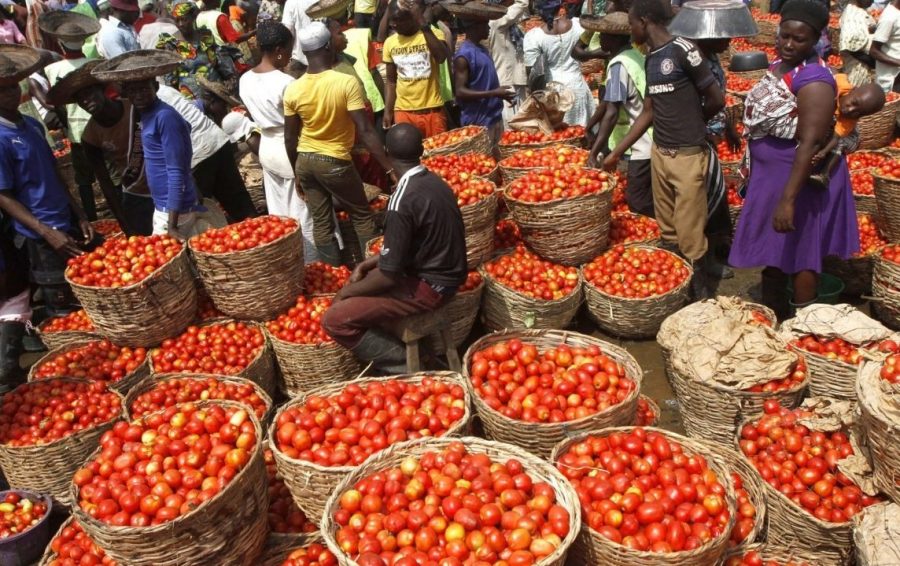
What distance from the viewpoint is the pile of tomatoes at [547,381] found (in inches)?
150

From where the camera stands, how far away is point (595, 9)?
13086 mm

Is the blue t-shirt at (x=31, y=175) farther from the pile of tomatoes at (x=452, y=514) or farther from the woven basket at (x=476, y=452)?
the pile of tomatoes at (x=452, y=514)

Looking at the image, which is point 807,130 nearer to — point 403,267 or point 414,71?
point 403,267

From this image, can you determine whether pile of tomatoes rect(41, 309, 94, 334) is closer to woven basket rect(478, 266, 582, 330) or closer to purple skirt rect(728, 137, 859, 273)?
woven basket rect(478, 266, 582, 330)

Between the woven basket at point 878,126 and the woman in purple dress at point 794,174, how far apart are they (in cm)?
393

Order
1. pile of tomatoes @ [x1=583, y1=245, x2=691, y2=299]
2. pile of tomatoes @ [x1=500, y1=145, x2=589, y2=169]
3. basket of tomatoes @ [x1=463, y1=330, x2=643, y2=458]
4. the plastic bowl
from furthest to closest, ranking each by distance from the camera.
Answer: pile of tomatoes @ [x1=500, y1=145, x2=589, y2=169] < pile of tomatoes @ [x1=583, y1=245, x2=691, y2=299] < the plastic bowl < basket of tomatoes @ [x1=463, y1=330, x2=643, y2=458]

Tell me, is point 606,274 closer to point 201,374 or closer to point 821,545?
point 821,545

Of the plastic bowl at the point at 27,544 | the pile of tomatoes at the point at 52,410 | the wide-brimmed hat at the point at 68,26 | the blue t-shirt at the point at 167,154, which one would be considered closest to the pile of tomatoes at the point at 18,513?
the plastic bowl at the point at 27,544

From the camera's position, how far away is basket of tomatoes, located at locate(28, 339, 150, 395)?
5098 millimetres

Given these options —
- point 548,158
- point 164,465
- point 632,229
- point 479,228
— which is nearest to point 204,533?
point 164,465

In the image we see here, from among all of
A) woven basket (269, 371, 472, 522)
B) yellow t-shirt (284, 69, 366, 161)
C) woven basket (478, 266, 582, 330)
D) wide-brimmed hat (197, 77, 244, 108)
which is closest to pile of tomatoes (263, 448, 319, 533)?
woven basket (269, 371, 472, 522)

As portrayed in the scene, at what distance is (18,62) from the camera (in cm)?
543

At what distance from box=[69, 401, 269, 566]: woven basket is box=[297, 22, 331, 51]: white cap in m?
3.74

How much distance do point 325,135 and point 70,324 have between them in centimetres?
268
